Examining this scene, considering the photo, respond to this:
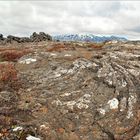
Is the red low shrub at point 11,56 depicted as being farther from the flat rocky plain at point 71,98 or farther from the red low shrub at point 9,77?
the red low shrub at point 9,77

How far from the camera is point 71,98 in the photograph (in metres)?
21.9

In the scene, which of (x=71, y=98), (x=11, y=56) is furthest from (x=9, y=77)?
(x=11, y=56)

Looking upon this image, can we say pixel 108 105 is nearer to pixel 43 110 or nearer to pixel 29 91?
pixel 43 110

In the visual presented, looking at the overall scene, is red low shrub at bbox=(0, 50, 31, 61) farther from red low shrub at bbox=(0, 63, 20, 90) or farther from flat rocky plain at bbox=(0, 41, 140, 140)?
red low shrub at bbox=(0, 63, 20, 90)

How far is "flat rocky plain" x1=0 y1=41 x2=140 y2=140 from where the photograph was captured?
62.2 feet

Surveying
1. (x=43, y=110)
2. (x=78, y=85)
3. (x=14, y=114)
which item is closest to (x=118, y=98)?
(x=78, y=85)

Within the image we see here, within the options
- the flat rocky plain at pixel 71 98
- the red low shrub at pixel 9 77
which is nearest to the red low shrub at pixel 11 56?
the flat rocky plain at pixel 71 98

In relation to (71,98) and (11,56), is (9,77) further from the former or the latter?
(11,56)

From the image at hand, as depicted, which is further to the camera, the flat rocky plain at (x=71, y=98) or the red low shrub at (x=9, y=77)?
the red low shrub at (x=9, y=77)

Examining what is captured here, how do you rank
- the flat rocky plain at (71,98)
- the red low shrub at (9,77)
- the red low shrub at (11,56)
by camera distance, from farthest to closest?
the red low shrub at (11,56) → the red low shrub at (9,77) → the flat rocky plain at (71,98)

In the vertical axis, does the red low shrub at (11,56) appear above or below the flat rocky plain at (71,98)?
above

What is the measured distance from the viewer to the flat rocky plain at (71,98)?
19.0m

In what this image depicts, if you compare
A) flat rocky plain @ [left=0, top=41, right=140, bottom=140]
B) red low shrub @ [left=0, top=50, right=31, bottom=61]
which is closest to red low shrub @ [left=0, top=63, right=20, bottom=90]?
flat rocky plain @ [left=0, top=41, right=140, bottom=140]

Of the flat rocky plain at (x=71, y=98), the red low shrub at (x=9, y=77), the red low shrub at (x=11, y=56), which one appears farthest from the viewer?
the red low shrub at (x=11, y=56)
